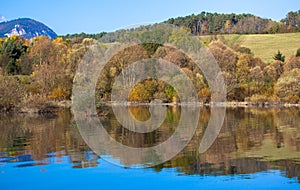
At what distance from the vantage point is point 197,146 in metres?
17.6

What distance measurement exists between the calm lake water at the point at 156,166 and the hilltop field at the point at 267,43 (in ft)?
187

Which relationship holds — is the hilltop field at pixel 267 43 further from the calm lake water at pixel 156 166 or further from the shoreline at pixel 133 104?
the calm lake water at pixel 156 166

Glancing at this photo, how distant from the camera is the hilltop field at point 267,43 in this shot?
76.4 metres

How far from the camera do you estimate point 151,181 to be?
11.6m

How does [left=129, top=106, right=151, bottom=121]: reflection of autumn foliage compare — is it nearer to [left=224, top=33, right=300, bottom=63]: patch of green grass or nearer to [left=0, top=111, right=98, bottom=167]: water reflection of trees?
[left=0, top=111, right=98, bottom=167]: water reflection of trees

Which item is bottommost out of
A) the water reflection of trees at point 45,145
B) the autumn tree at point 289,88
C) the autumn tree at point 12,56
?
the water reflection of trees at point 45,145

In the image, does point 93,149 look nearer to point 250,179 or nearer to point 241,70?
point 250,179

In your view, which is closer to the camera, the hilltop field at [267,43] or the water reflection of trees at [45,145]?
the water reflection of trees at [45,145]

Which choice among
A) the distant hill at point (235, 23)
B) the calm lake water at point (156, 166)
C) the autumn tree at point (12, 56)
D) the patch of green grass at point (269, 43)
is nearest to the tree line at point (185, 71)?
the autumn tree at point (12, 56)

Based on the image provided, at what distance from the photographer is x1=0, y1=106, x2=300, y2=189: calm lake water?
37.3 feet

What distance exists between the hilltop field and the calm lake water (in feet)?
187

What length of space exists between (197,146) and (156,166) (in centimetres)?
428

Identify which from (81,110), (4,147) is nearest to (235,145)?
(4,147)

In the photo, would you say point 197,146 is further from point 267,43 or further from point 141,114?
point 267,43
